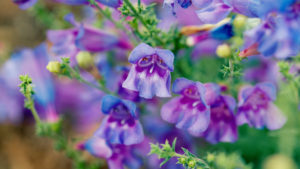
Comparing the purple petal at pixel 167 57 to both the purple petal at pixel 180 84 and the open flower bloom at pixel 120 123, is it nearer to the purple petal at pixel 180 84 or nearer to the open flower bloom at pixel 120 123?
the purple petal at pixel 180 84

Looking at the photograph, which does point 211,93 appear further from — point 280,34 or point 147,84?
point 280,34

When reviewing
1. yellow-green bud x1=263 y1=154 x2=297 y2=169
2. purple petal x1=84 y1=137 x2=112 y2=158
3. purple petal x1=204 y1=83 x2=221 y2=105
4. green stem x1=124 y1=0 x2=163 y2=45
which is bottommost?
yellow-green bud x1=263 y1=154 x2=297 y2=169

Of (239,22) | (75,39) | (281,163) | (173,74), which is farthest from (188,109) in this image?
(281,163)

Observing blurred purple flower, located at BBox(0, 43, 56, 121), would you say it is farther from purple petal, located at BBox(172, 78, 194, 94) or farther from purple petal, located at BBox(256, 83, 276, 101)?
purple petal, located at BBox(256, 83, 276, 101)

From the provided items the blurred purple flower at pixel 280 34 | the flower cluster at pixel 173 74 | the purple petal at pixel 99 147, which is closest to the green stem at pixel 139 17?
the flower cluster at pixel 173 74

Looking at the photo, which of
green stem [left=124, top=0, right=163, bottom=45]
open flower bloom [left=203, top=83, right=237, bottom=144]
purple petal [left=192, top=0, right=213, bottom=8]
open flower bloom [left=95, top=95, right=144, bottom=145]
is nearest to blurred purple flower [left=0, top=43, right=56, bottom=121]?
open flower bloom [left=95, top=95, right=144, bottom=145]
